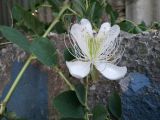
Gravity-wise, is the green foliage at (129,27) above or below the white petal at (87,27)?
below

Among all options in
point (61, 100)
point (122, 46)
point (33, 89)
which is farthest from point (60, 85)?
point (61, 100)

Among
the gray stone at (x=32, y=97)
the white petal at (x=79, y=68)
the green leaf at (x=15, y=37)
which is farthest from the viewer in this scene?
the gray stone at (x=32, y=97)

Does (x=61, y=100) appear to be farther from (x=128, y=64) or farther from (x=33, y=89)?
(x=33, y=89)

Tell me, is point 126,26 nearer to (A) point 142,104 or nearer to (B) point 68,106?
(A) point 142,104

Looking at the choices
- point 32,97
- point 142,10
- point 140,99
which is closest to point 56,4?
point 32,97

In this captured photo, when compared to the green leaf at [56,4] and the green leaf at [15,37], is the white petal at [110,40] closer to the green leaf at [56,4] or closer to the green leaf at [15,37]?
the green leaf at [15,37]

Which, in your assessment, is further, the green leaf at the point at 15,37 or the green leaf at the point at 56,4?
the green leaf at the point at 56,4

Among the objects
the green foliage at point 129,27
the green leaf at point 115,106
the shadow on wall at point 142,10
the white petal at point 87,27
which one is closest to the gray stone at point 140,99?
the green leaf at point 115,106

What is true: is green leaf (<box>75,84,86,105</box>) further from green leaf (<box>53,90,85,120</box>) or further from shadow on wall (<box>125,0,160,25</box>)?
shadow on wall (<box>125,0,160,25</box>)

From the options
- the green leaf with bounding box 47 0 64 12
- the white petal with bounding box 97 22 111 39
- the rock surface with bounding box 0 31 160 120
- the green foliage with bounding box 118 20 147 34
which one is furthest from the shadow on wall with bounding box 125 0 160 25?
the white petal with bounding box 97 22 111 39
